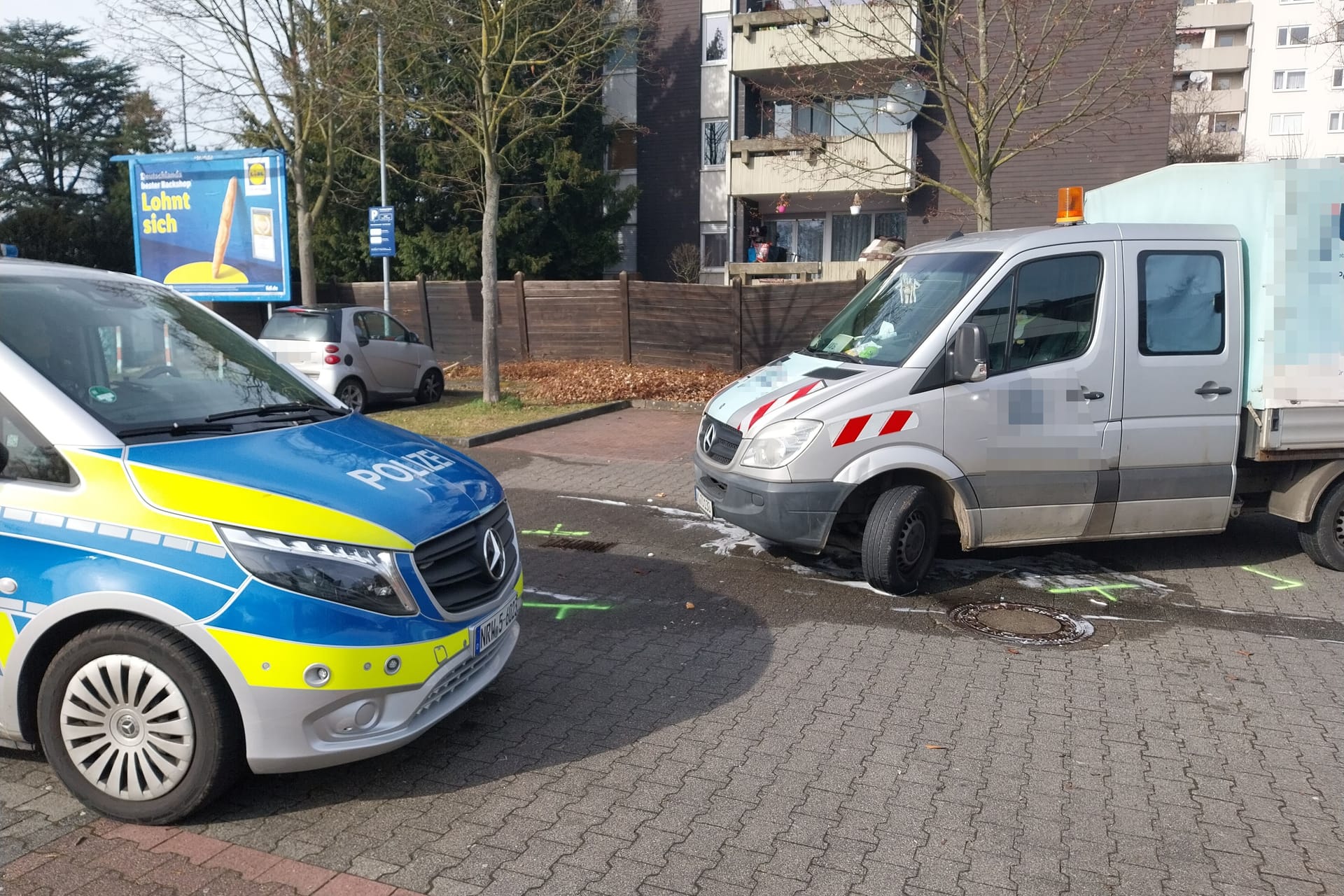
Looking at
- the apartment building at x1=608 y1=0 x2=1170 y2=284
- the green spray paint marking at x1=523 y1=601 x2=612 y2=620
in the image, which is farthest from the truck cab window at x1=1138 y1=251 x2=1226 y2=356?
the apartment building at x1=608 y1=0 x2=1170 y2=284

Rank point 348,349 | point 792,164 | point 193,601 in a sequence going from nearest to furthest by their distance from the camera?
point 193,601 < point 348,349 < point 792,164

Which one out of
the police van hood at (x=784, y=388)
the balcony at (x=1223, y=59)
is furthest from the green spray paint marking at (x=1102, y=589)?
the balcony at (x=1223, y=59)

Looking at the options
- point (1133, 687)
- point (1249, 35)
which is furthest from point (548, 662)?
point (1249, 35)

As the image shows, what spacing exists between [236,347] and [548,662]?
2215mm

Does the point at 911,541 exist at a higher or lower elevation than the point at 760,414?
lower

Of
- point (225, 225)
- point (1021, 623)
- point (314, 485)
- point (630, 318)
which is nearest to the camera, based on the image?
point (314, 485)

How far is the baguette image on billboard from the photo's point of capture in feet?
57.6

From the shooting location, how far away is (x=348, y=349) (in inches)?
566

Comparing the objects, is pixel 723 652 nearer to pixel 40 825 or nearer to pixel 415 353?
pixel 40 825

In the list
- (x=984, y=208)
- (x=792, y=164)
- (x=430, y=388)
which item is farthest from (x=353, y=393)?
(x=792, y=164)

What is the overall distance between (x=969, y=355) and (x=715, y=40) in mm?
26953

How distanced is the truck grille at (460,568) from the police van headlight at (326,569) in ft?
0.45

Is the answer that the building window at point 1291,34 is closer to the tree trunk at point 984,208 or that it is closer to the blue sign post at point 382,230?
the tree trunk at point 984,208

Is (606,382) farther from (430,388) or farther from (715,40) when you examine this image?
(715,40)
